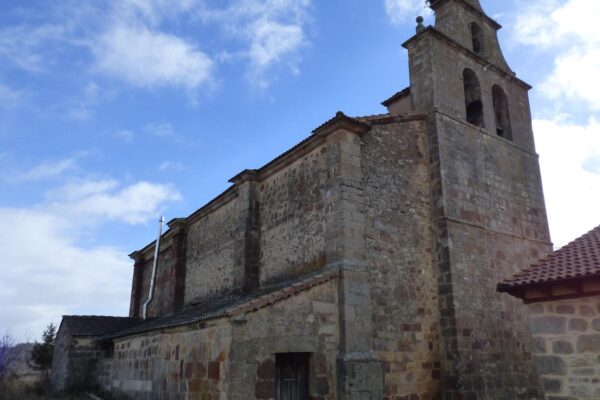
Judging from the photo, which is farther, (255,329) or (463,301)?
(463,301)

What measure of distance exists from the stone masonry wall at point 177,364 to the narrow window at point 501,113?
1007cm

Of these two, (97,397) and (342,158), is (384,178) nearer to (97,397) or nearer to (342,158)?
(342,158)

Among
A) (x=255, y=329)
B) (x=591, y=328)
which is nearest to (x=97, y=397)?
(x=255, y=329)

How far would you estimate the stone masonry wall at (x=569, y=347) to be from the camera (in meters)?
6.31

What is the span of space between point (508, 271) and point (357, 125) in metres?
5.26

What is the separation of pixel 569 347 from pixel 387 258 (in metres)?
4.27

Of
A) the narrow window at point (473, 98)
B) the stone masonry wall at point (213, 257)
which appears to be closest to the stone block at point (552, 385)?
the stone masonry wall at point (213, 257)

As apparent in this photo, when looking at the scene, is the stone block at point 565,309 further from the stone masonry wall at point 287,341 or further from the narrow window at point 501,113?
the narrow window at point 501,113

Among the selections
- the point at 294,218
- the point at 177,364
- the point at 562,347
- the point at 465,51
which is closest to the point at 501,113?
the point at 465,51

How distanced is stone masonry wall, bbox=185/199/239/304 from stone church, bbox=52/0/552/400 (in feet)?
0.33

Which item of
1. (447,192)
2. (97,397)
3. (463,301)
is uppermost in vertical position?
(447,192)

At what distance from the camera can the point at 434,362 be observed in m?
10.4

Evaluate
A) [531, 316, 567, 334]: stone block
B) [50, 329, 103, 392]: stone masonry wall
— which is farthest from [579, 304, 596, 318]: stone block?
[50, 329, 103, 392]: stone masonry wall

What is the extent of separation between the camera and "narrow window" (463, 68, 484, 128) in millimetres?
13523
